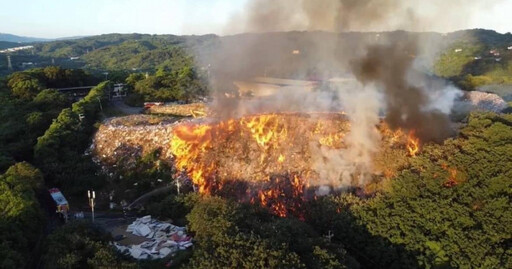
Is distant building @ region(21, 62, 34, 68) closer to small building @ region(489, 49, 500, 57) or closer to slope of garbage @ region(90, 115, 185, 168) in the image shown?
slope of garbage @ region(90, 115, 185, 168)

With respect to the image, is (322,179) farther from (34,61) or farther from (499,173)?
(34,61)

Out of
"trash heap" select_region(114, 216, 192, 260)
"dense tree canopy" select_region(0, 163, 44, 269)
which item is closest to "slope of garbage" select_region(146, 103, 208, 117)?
"dense tree canopy" select_region(0, 163, 44, 269)

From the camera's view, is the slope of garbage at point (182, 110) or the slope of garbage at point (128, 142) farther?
the slope of garbage at point (182, 110)

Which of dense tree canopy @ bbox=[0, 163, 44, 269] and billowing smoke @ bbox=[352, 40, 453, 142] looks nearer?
dense tree canopy @ bbox=[0, 163, 44, 269]

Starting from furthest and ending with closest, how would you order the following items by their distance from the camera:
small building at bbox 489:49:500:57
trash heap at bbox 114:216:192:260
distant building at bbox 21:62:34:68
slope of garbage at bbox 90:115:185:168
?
distant building at bbox 21:62:34:68 < small building at bbox 489:49:500:57 < slope of garbage at bbox 90:115:185:168 < trash heap at bbox 114:216:192:260

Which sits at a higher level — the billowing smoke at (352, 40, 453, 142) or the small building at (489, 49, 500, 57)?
the small building at (489, 49, 500, 57)

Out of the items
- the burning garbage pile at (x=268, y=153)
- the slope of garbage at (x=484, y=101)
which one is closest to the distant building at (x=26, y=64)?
the burning garbage pile at (x=268, y=153)

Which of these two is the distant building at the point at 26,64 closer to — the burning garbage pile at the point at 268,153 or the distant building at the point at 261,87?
the distant building at the point at 261,87
